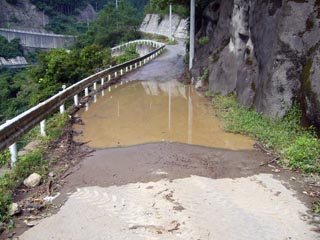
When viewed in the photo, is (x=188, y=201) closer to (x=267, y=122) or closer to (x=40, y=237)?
(x=40, y=237)

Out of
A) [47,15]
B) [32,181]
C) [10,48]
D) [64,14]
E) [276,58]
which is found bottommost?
[10,48]

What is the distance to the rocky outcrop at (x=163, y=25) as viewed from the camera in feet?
240

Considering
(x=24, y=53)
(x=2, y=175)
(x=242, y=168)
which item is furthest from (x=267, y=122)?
(x=24, y=53)

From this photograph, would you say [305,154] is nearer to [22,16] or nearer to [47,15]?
[22,16]

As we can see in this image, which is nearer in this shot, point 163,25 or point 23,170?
point 23,170

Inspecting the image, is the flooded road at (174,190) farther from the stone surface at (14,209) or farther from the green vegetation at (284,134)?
the stone surface at (14,209)

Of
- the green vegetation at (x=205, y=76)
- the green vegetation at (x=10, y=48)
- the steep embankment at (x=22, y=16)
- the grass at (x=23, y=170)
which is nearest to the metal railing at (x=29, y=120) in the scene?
the grass at (x=23, y=170)

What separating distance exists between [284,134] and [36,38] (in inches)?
3613

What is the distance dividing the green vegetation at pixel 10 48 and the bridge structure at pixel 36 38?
11.5 feet

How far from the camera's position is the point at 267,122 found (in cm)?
952

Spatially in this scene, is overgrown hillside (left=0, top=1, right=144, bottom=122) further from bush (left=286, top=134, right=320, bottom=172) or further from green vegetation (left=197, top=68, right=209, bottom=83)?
bush (left=286, top=134, right=320, bottom=172)

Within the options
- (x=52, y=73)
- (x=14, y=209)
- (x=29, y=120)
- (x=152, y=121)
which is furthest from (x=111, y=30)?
(x=14, y=209)

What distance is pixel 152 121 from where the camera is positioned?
1077cm

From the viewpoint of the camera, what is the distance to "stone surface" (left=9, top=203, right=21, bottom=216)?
17.1 ft
